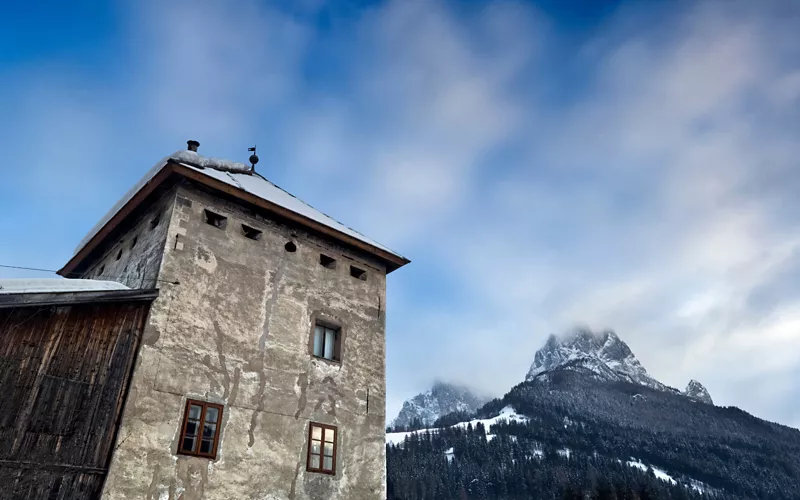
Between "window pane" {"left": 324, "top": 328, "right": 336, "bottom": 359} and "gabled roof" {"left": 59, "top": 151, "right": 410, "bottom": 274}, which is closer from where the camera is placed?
"gabled roof" {"left": 59, "top": 151, "right": 410, "bottom": 274}

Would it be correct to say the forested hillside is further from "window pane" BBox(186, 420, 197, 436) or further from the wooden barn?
the wooden barn

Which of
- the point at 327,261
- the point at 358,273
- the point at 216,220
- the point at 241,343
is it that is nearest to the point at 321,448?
the point at 241,343

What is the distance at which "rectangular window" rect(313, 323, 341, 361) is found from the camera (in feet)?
49.7

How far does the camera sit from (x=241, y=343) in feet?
44.2

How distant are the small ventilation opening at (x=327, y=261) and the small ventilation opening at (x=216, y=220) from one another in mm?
3036

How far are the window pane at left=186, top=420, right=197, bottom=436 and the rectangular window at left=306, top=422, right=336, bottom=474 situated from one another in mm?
2908

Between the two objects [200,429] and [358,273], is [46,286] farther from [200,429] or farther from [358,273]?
[358,273]

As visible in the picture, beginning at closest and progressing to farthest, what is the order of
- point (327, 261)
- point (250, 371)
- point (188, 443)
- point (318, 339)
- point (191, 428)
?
point (188, 443) → point (191, 428) → point (250, 371) → point (318, 339) → point (327, 261)

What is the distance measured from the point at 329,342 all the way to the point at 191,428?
179 inches

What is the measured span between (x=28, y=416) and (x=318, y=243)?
8.41 m

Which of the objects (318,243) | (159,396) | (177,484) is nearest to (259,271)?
(318,243)

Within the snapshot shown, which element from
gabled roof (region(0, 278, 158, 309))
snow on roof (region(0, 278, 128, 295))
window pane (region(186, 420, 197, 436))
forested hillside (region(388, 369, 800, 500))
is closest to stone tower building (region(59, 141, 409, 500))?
window pane (region(186, 420, 197, 436))

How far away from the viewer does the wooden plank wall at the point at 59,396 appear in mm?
9852

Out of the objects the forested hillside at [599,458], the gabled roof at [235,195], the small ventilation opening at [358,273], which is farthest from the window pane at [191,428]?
the forested hillside at [599,458]
